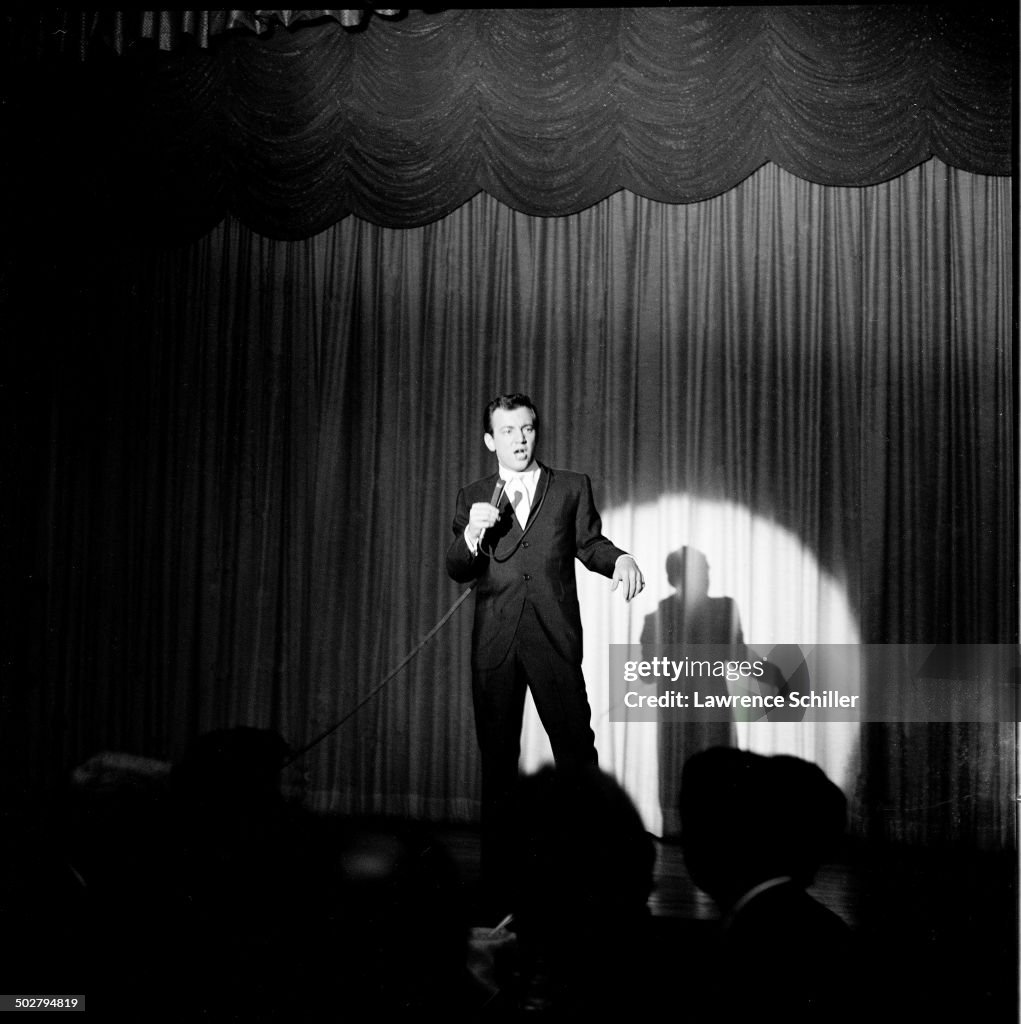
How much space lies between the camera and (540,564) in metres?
3.32

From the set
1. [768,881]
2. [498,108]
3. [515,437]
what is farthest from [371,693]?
[498,108]

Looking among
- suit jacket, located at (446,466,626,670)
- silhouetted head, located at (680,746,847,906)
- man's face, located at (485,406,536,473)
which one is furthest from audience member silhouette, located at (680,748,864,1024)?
man's face, located at (485,406,536,473)

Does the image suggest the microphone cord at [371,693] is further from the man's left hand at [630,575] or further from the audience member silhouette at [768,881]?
the audience member silhouette at [768,881]

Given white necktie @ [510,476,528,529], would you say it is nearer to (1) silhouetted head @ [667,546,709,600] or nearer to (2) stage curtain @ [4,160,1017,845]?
(2) stage curtain @ [4,160,1017,845]

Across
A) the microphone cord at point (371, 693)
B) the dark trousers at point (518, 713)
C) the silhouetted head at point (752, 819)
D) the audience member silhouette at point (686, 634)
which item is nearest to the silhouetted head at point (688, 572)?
the audience member silhouette at point (686, 634)

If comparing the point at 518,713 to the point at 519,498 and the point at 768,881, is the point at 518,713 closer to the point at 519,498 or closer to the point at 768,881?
the point at 519,498

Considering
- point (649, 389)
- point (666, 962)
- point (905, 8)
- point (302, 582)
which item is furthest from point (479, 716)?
point (905, 8)

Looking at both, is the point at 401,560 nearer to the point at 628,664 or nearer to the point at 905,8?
the point at 628,664

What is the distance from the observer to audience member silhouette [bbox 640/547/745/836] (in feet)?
13.5

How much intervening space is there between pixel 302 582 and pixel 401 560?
43cm

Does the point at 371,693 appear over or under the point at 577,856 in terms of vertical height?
over

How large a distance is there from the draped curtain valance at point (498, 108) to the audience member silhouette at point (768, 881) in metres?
2.28

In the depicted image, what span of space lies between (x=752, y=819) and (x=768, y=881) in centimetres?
40

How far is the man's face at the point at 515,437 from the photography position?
341 centimetres
